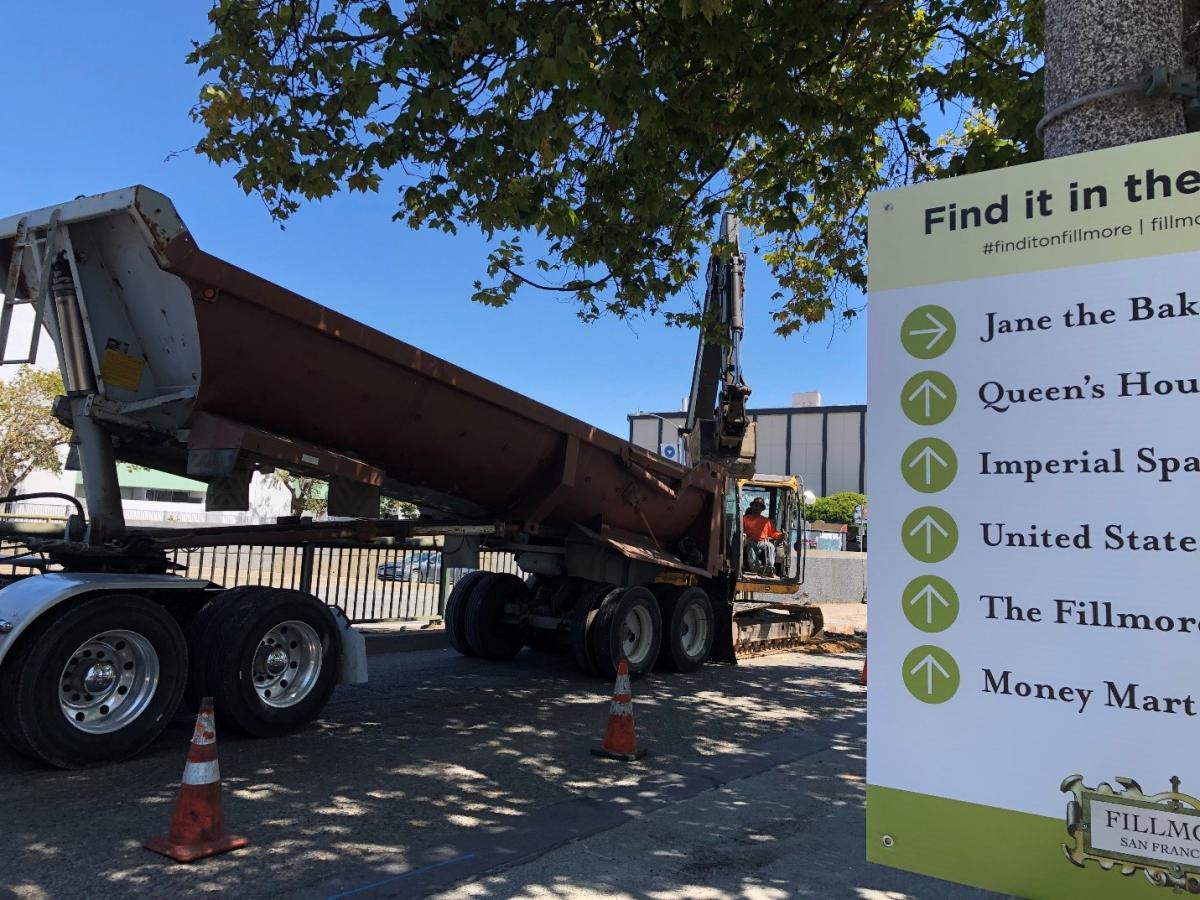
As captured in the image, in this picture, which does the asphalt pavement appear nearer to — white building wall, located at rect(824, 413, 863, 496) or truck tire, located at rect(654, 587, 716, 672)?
truck tire, located at rect(654, 587, 716, 672)

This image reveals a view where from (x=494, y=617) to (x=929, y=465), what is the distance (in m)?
9.29

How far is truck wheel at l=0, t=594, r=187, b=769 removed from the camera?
5168 millimetres

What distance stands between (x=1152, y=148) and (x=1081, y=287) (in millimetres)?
355

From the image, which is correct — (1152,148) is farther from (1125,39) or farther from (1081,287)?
(1125,39)

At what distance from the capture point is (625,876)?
4.29 metres

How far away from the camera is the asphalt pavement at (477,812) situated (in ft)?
13.6

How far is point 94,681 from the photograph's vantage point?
5.54 meters

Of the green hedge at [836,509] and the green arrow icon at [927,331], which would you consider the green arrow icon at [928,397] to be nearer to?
the green arrow icon at [927,331]

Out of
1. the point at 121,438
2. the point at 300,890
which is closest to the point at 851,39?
the point at 121,438

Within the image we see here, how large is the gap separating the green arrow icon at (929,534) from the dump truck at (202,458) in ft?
17.0

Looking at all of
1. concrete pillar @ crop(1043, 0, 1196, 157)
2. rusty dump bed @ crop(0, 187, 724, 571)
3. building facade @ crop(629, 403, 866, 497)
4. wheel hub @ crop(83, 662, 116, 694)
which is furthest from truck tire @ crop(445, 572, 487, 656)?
building facade @ crop(629, 403, 866, 497)

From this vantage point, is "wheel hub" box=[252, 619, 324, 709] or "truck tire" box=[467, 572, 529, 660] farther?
"truck tire" box=[467, 572, 529, 660]

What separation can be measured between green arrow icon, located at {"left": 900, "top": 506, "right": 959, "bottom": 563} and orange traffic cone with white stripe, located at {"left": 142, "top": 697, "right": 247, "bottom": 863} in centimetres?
354

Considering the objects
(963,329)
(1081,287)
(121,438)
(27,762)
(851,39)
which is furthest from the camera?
(851,39)
